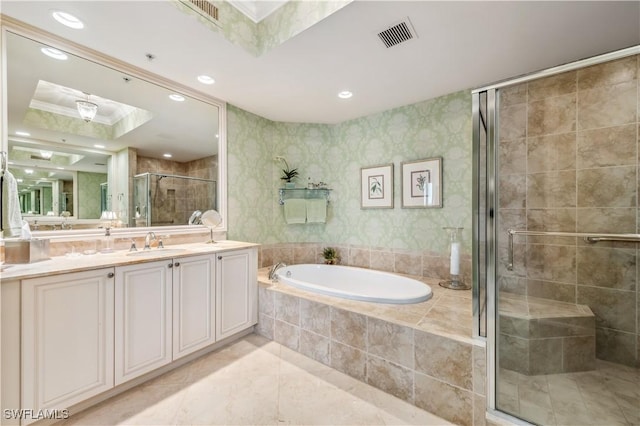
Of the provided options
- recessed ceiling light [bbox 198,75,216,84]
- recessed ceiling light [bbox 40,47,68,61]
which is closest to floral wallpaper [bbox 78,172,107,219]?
recessed ceiling light [bbox 40,47,68,61]

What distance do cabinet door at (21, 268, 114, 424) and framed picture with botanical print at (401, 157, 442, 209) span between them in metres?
2.72

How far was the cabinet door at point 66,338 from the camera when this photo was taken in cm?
133

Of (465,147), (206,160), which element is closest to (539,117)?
(465,147)

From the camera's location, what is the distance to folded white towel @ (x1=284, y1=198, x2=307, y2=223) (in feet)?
11.1

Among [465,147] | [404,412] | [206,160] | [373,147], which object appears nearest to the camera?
[404,412]

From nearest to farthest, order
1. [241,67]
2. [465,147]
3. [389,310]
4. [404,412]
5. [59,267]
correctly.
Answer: [59,267] → [404,412] → [389,310] → [241,67] → [465,147]

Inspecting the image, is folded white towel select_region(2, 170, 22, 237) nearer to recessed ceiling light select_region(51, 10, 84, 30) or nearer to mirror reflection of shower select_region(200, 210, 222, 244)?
recessed ceiling light select_region(51, 10, 84, 30)

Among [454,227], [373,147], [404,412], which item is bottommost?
[404,412]

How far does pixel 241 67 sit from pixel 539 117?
2581mm

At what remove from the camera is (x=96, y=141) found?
203 centimetres

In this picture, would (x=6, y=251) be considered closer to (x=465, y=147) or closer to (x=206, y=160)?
(x=206, y=160)

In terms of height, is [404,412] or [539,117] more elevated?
[539,117]

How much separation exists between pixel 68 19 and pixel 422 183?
3.09m

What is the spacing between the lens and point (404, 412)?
1572 mm
